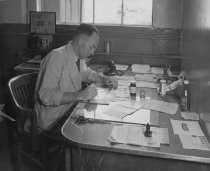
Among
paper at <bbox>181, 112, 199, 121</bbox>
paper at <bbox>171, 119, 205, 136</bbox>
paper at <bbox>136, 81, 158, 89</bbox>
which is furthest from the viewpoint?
paper at <bbox>136, 81, 158, 89</bbox>

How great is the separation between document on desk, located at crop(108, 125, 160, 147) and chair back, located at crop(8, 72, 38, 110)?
92cm

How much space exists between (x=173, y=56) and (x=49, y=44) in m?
1.53

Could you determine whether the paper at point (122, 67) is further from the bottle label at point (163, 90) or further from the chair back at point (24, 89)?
the chair back at point (24, 89)

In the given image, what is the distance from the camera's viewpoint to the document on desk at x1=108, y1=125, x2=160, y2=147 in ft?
5.65

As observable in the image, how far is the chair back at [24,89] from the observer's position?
2449mm

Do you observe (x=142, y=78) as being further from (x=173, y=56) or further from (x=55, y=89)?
(x=55, y=89)

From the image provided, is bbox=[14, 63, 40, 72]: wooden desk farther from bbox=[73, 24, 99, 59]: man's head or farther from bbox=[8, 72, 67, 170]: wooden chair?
bbox=[73, 24, 99, 59]: man's head

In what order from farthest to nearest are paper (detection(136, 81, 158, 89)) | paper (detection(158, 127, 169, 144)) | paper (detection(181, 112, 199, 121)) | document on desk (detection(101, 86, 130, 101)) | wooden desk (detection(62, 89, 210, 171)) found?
paper (detection(136, 81, 158, 89))
document on desk (detection(101, 86, 130, 101))
paper (detection(181, 112, 199, 121))
paper (detection(158, 127, 169, 144))
wooden desk (detection(62, 89, 210, 171))

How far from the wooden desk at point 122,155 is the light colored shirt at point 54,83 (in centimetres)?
46

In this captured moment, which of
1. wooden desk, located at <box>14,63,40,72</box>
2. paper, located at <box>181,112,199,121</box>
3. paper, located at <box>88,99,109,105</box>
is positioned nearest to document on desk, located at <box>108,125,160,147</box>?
paper, located at <box>181,112,199,121</box>

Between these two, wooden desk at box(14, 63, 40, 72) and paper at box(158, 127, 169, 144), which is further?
wooden desk at box(14, 63, 40, 72)

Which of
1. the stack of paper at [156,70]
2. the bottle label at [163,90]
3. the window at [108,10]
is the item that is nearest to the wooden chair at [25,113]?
the bottle label at [163,90]

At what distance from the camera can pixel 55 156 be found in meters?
2.50

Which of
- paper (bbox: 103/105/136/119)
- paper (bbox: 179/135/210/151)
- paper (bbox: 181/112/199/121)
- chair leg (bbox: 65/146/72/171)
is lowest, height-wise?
chair leg (bbox: 65/146/72/171)
